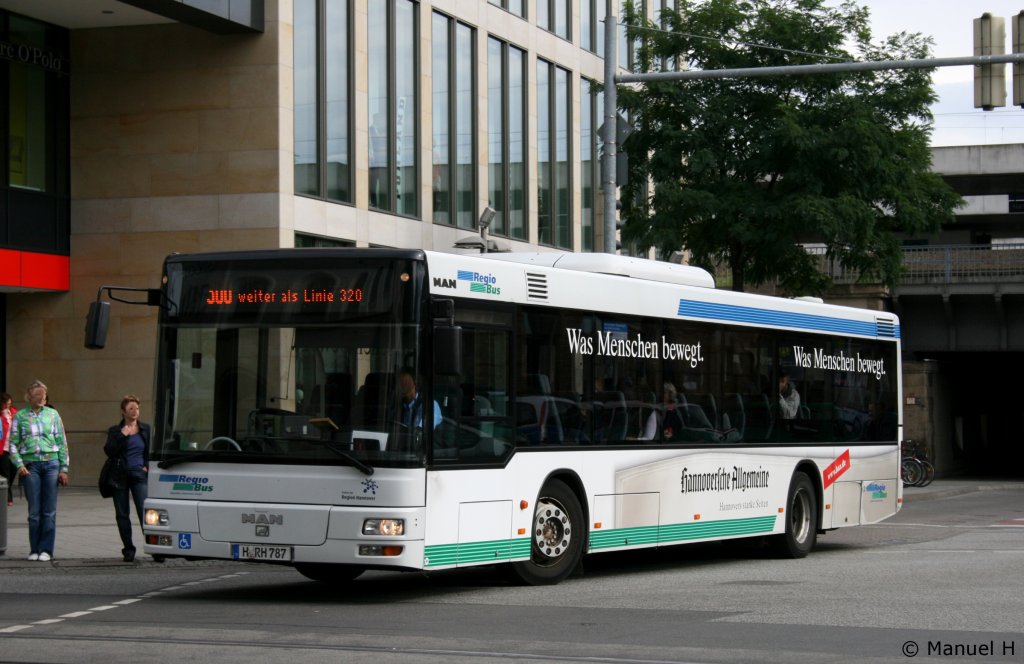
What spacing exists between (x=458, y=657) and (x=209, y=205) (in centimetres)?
2061

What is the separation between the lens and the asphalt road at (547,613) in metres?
9.42

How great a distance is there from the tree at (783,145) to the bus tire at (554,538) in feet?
50.9

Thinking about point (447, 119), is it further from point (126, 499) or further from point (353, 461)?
point (353, 461)

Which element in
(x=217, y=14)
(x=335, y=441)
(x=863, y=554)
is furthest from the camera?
(x=217, y=14)

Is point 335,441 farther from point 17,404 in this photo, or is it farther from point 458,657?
point 17,404

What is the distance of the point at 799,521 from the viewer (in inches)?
695

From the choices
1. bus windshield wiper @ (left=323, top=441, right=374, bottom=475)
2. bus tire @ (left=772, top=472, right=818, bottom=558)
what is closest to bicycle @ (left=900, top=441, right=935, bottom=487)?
bus tire @ (left=772, top=472, right=818, bottom=558)

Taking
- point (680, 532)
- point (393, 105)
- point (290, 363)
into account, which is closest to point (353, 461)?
point (290, 363)

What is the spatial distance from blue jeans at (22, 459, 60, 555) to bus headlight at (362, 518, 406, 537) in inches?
223

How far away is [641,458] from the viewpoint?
14734 millimetres

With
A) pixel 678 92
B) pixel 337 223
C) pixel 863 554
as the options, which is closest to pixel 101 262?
pixel 337 223

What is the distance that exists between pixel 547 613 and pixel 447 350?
6.64ft

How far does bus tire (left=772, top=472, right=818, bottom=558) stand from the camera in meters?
17.3

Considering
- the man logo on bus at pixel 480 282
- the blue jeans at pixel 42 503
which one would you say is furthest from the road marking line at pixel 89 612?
the man logo on bus at pixel 480 282
